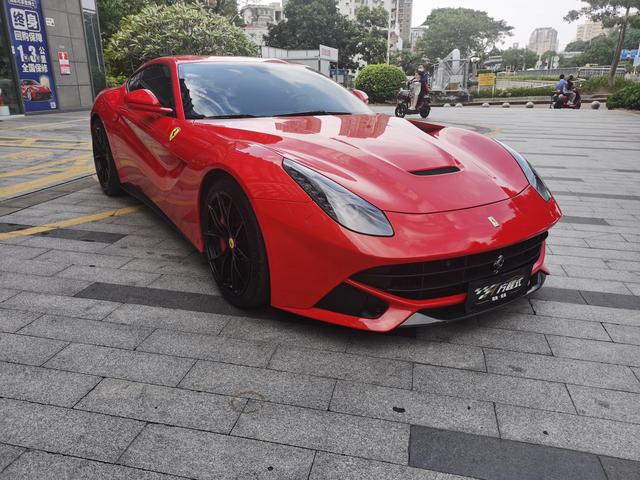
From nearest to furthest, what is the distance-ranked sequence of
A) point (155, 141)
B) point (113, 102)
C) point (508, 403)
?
point (508, 403) < point (155, 141) < point (113, 102)

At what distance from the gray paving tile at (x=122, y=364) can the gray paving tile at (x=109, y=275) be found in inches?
30.8

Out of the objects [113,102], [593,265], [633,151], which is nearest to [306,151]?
[593,265]

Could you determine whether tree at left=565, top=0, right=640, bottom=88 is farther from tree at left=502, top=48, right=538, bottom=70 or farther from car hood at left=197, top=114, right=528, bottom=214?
tree at left=502, top=48, right=538, bottom=70

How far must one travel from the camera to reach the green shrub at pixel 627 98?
1897 cm

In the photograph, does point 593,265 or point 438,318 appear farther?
point 593,265

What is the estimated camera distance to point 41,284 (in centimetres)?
296

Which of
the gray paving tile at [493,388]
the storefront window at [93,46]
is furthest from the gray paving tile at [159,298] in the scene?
the storefront window at [93,46]

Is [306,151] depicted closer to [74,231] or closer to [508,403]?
[508,403]

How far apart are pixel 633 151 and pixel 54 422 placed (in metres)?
9.90

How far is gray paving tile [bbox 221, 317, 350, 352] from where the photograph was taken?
2.35m

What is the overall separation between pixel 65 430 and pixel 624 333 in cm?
252

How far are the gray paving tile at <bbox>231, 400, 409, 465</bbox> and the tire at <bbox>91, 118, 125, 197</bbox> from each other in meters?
3.58

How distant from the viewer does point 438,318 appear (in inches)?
87.0

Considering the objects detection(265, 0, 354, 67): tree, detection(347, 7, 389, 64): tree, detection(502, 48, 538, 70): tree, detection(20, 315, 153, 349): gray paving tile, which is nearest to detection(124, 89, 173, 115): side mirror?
detection(20, 315, 153, 349): gray paving tile
